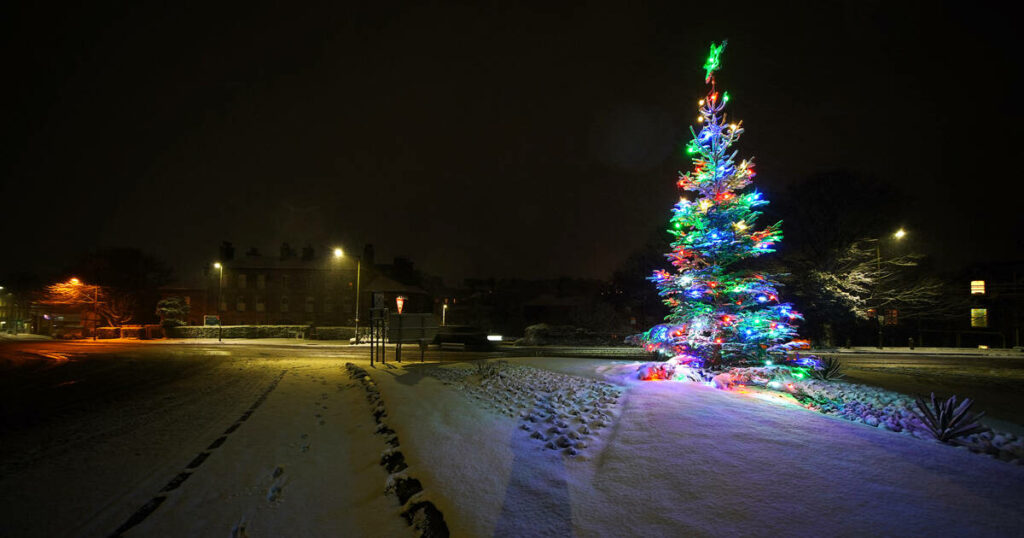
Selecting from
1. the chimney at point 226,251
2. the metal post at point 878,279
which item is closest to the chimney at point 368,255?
the chimney at point 226,251

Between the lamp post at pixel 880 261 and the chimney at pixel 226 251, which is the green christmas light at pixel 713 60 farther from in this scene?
the chimney at pixel 226 251

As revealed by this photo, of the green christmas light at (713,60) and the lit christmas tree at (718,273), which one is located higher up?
the green christmas light at (713,60)

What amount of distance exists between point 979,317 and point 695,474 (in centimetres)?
4135

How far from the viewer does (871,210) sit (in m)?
28.5

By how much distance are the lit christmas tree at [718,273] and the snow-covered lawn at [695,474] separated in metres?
3.78

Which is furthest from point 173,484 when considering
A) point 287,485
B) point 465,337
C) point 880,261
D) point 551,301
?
point 551,301

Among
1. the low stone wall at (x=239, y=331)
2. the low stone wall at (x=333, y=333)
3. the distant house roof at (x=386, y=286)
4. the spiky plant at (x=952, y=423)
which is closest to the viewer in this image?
the spiky plant at (x=952, y=423)

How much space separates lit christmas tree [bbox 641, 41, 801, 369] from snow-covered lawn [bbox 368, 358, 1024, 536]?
378cm

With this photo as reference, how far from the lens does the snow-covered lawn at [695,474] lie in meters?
3.56

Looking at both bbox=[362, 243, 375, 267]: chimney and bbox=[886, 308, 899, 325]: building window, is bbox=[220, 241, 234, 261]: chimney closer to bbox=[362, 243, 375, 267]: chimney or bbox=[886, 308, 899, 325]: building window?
bbox=[362, 243, 375, 267]: chimney

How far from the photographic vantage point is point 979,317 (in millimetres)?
32000

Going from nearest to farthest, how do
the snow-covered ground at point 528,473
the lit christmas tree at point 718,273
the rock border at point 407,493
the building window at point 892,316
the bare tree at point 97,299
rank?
the snow-covered ground at point 528,473
the rock border at point 407,493
the lit christmas tree at point 718,273
the building window at point 892,316
the bare tree at point 97,299

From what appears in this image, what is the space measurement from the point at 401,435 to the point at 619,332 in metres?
31.4

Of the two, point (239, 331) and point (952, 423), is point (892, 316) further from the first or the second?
point (239, 331)
